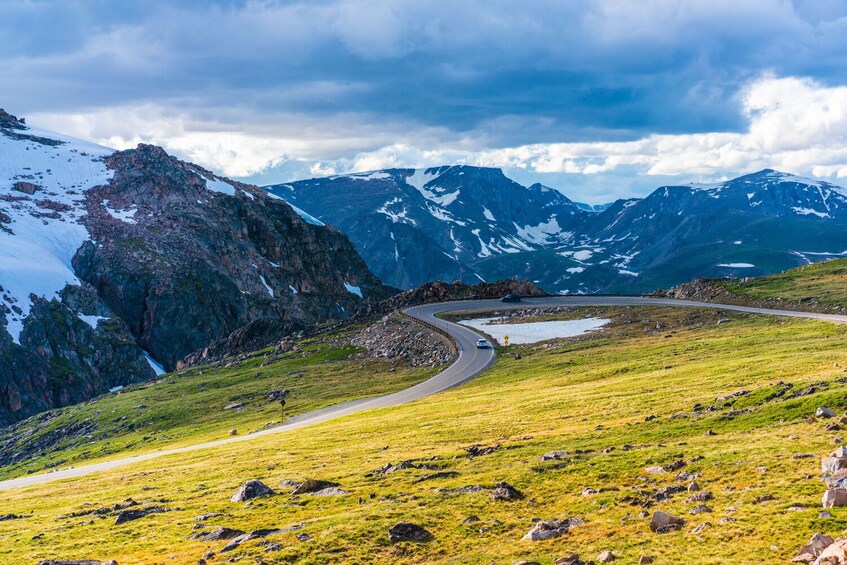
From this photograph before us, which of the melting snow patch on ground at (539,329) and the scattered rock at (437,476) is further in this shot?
the melting snow patch on ground at (539,329)

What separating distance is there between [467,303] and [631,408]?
9940 centimetres

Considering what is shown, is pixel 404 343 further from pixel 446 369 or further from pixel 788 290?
pixel 788 290

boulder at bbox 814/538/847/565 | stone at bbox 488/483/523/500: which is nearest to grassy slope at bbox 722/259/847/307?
stone at bbox 488/483/523/500

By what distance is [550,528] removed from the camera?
2452 cm

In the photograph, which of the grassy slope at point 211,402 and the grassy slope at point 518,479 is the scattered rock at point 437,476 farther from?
the grassy slope at point 211,402

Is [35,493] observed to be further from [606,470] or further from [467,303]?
[467,303]

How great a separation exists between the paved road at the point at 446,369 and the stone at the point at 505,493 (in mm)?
38352

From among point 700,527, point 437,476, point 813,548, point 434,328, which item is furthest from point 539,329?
point 813,548

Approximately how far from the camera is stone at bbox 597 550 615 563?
2103cm

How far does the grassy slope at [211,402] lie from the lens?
78.9 metres

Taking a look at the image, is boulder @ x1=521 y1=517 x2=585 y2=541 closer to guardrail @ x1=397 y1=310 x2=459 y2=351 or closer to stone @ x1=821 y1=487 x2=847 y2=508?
stone @ x1=821 y1=487 x2=847 y2=508

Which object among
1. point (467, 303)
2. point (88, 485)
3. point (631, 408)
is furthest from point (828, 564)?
point (467, 303)

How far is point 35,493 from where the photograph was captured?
1895 inches

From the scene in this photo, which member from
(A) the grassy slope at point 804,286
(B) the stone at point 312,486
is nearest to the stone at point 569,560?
(B) the stone at point 312,486
